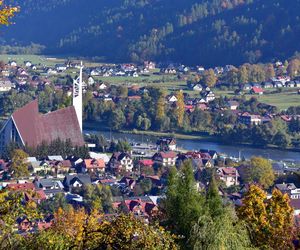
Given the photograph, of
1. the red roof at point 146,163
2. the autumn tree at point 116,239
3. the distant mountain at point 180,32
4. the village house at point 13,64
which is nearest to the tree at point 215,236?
the autumn tree at point 116,239

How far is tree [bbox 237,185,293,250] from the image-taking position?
20.3 feet

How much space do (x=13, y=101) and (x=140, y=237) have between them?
23.0 m

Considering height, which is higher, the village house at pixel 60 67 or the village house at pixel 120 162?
the village house at pixel 60 67

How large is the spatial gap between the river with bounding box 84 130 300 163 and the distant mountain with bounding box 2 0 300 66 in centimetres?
1977

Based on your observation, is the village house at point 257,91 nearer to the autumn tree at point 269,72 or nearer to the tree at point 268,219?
the autumn tree at point 269,72

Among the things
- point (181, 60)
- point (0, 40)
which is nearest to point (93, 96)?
point (181, 60)

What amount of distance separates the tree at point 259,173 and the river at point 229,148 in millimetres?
3284

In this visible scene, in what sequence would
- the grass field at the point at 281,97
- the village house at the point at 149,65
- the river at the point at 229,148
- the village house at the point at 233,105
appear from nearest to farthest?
the river at the point at 229,148, the village house at the point at 233,105, the grass field at the point at 281,97, the village house at the point at 149,65

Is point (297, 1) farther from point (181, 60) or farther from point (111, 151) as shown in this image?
point (111, 151)

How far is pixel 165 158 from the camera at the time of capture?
17891mm

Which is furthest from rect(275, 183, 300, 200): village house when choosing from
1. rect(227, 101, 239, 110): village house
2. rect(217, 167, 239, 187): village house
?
rect(227, 101, 239, 110): village house

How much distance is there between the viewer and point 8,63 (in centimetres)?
3991

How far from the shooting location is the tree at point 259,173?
15.4 meters

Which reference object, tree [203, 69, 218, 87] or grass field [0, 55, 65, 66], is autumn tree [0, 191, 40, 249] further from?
grass field [0, 55, 65, 66]
